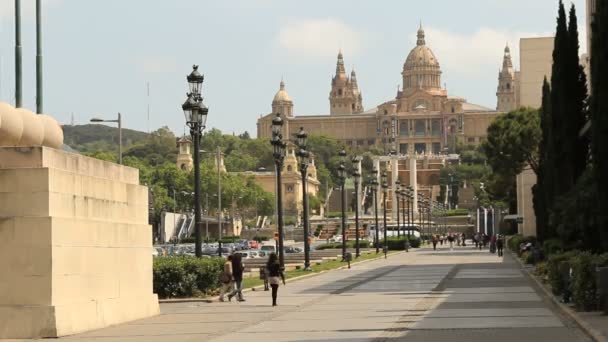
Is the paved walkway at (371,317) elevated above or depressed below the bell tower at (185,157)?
below

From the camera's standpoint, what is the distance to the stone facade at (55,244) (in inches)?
839

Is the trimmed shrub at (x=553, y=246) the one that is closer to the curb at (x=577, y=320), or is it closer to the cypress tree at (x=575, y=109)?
the cypress tree at (x=575, y=109)

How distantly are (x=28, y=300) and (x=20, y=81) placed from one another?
4.44 meters

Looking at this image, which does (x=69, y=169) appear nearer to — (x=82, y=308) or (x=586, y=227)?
(x=82, y=308)

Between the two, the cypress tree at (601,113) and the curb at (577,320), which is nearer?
the curb at (577,320)

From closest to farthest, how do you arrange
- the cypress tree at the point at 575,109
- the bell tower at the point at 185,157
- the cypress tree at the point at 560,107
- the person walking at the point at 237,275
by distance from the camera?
1. the person walking at the point at 237,275
2. the cypress tree at the point at 575,109
3. the cypress tree at the point at 560,107
4. the bell tower at the point at 185,157

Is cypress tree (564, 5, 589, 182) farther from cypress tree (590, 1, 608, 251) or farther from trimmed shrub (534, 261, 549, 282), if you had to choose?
cypress tree (590, 1, 608, 251)

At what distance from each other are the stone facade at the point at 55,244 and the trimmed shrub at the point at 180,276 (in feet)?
25.1

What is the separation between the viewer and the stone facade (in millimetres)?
21312

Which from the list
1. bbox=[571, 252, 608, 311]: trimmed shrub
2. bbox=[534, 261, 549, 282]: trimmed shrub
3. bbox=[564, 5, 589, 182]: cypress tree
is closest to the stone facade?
bbox=[571, 252, 608, 311]: trimmed shrub

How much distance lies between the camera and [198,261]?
1308 inches

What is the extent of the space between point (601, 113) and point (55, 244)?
42.9ft

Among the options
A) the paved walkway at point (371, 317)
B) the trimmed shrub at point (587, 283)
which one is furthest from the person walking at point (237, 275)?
the trimmed shrub at point (587, 283)

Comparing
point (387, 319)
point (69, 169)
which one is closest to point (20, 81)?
point (69, 169)
